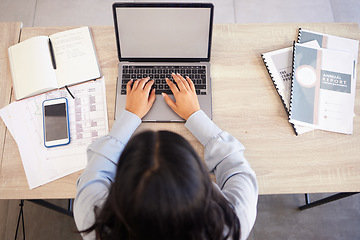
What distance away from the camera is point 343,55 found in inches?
39.3

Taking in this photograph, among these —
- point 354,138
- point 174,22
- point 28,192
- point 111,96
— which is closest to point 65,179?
point 28,192

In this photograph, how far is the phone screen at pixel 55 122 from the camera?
0.92 m

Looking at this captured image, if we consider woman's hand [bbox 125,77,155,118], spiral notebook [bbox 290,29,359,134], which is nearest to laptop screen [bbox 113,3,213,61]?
woman's hand [bbox 125,77,155,118]

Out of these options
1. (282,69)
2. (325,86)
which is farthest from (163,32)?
(325,86)

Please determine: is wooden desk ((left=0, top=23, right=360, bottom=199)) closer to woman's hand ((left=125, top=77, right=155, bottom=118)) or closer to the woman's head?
woman's hand ((left=125, top=77, right=155, bottom=118))

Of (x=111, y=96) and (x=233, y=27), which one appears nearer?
(x=111, y=96)

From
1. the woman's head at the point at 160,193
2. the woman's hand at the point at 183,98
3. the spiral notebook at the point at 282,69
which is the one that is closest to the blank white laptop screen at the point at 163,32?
the woman's hand at the point at 183,98

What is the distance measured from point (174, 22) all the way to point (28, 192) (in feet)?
2.32

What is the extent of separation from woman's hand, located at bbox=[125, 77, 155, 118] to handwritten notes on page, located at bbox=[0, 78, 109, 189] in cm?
10

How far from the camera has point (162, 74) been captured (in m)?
0.98

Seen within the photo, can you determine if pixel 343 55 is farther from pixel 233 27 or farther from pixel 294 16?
pixel 294 16

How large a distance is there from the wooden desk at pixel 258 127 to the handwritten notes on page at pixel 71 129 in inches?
1.0

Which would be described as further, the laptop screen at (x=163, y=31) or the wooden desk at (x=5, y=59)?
the wooden desk at (x=5, y=59)

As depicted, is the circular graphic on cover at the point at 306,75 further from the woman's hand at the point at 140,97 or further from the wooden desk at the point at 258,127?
the woman's hand at the point at 140,97
